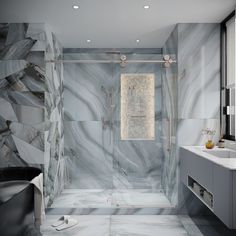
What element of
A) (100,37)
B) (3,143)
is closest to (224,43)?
(100,37)

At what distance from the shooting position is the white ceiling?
336cm

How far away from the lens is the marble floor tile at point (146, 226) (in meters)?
3.44

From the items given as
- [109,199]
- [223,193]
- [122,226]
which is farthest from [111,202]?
[223,193]

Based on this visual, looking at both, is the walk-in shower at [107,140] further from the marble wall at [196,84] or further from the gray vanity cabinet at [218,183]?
the gray vanity cabinet at [218,183]

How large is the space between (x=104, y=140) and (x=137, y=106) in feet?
2.43

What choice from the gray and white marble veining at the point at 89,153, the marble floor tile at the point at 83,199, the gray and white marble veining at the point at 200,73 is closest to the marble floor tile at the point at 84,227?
the marble floor tile at the point at 83,199

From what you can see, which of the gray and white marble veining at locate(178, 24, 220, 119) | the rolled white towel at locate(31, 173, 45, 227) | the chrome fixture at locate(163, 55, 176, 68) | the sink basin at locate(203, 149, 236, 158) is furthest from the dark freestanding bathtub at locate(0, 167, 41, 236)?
the chrome fixture at locate(163, 55, 176, 68)

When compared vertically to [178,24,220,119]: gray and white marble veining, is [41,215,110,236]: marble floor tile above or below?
below

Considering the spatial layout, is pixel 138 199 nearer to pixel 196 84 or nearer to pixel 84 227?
pixel 84 227

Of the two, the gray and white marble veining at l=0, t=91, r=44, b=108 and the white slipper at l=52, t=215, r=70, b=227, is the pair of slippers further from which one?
the gray and white marble veining at l=0, t=91, r=44, b=108

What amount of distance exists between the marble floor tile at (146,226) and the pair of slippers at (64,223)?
496mm

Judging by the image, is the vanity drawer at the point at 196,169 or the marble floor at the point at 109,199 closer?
the vanity drawer at the point at 196,169

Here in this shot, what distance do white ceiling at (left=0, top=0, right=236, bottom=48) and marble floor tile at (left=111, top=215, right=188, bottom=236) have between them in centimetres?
258

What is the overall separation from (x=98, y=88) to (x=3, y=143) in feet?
5.24
